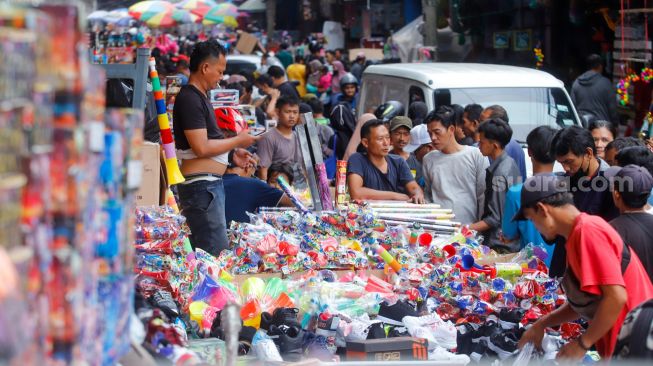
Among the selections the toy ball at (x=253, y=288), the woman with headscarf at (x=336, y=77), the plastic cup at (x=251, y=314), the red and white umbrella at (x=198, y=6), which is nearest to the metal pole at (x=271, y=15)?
the red and white umbrella at (x=198, y=6)

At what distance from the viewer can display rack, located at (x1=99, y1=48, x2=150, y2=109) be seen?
6.37 m

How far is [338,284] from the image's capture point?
5.75 meters

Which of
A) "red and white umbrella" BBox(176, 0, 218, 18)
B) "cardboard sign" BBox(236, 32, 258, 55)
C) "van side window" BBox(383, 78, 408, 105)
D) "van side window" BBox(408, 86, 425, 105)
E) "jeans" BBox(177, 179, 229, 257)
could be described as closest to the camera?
"jeans" BBox(177, 179, 229, 257)

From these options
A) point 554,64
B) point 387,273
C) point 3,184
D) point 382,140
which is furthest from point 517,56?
point 3,184

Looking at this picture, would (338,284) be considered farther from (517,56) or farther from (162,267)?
(517,56)

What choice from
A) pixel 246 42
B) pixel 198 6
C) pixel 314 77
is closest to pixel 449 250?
pixel 314 77

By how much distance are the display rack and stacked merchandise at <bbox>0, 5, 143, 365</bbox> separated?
3.84m

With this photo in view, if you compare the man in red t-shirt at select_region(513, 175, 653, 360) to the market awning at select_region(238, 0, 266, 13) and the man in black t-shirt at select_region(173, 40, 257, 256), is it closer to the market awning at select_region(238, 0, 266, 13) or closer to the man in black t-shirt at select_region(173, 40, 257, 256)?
the man in black t-shirt at select_region(173, 40, 257, 256)

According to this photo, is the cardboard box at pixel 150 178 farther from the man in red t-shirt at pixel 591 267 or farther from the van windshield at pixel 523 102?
the van windshield at pixel 523 102

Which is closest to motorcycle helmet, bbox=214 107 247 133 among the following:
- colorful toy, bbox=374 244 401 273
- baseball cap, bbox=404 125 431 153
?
colorful toy, bbox=374 244 401 273

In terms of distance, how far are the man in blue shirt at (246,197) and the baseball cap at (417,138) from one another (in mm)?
1607

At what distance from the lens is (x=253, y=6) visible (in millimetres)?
42812

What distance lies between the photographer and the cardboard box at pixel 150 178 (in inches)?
234

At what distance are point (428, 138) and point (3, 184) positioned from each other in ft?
21.8
